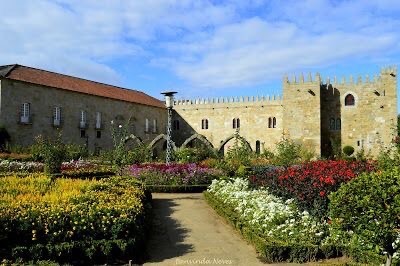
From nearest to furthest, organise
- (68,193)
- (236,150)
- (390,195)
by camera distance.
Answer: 1. (390,195)
2. (68,193)
3. (236,150)

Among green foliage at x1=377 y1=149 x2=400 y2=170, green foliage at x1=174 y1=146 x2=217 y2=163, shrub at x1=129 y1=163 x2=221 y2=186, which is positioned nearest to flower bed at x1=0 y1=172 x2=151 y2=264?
green foliage at x1=377 y1=149 x2=400 y2=170

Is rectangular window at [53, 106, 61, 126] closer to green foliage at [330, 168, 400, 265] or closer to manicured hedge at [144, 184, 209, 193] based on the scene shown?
manicured hedge at [144, 184, 209, 193]

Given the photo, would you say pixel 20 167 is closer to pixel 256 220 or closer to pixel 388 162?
pixel 256 220

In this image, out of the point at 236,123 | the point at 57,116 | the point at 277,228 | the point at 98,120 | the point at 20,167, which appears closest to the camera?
the point at 277,228

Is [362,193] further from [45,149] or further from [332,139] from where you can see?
[332,139]

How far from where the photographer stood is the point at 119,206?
295 inches

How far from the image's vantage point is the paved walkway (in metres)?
6.84

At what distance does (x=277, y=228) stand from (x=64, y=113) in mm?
24102

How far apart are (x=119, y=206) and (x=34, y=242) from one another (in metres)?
1.61

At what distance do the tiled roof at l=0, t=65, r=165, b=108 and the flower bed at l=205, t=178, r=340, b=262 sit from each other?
20.0 metres

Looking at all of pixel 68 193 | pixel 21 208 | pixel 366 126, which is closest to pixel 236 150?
pixel 68 193

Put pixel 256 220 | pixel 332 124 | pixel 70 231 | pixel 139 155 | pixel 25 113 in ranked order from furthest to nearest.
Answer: pixel 332 124 < pixel 25 113 < pixel 139 155 < pixel 256 220 < pixel 70 231

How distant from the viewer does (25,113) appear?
2623 centimetres

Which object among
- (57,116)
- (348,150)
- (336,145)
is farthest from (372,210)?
(336,145)
